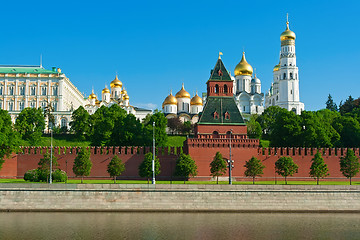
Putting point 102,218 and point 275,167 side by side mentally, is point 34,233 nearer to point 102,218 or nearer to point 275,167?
point 102,218

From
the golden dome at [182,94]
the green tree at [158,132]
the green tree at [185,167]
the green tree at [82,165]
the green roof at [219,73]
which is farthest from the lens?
the golden dome at [182,94]

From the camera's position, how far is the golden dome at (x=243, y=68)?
382 ft

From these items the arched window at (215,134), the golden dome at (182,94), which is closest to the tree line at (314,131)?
the arched window at (215,134)

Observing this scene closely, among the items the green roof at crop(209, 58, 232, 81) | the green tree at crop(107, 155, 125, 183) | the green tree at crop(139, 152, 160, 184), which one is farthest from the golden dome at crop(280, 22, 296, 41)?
the green tree at crop(107, 155, 125, 183)

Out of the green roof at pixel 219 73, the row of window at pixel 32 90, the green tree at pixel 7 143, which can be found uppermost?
the row of window at pixel 32 90

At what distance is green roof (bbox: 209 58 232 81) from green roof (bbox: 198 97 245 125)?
2.35m

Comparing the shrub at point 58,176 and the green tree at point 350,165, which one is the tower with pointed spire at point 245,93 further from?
the shrub at point 58,176

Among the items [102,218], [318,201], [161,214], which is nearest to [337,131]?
[318,201]

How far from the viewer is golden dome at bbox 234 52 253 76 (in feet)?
382

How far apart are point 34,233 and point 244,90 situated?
89.7 metres

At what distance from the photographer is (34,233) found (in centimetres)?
3278

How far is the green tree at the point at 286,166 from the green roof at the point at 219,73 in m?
11.3

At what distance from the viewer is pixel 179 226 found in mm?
35688

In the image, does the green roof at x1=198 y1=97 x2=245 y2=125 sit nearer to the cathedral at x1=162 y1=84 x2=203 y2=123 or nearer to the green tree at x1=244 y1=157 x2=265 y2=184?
the green tree at x1=244 y1=157 x2=265 y2=184
